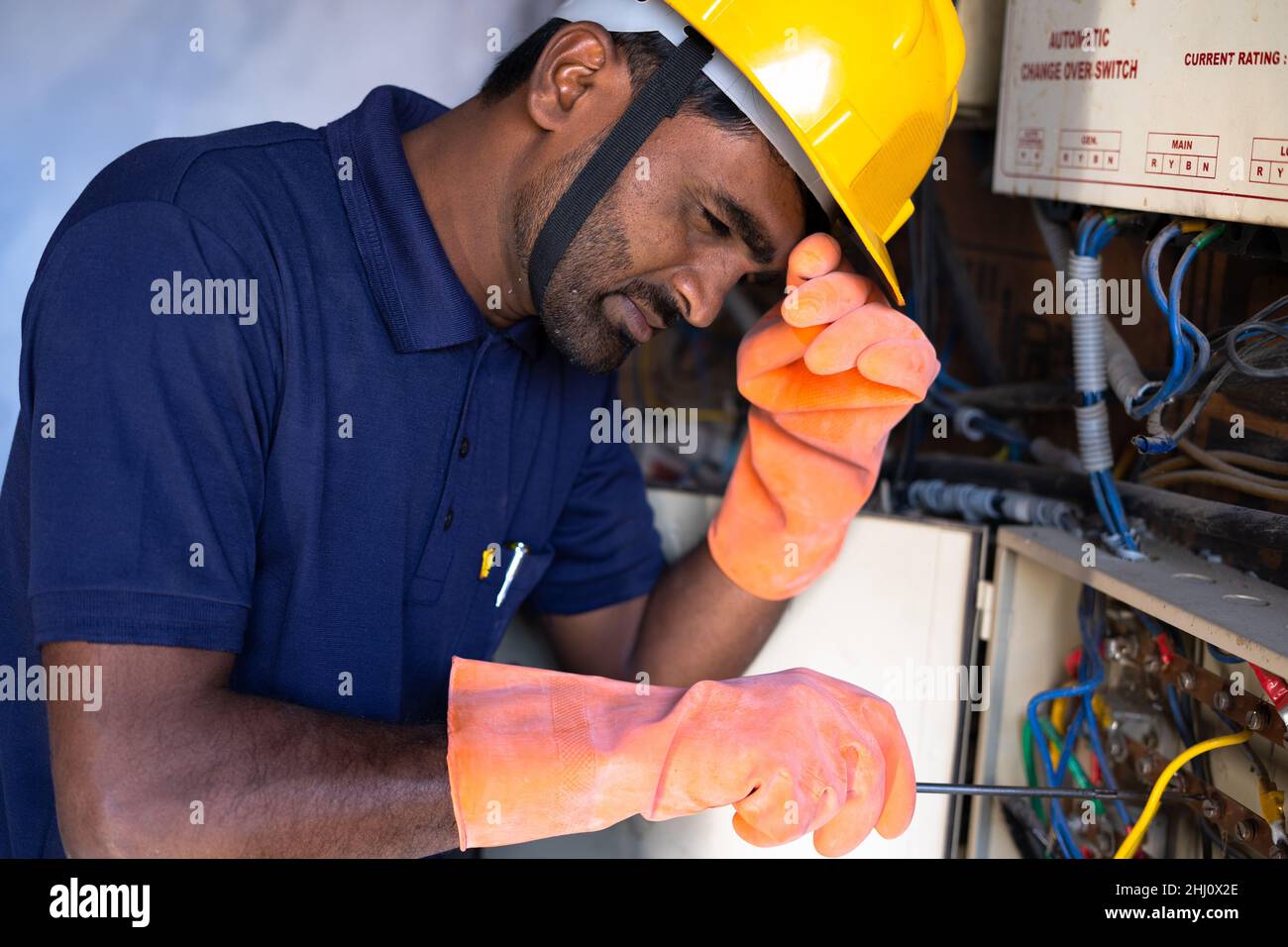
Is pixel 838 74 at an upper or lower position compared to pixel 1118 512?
upper

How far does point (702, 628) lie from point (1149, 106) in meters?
0.71

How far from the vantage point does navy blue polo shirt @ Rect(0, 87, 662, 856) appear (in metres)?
0.88

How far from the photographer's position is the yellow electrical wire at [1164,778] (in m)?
0.96

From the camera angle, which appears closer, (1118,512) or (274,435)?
(274,435)

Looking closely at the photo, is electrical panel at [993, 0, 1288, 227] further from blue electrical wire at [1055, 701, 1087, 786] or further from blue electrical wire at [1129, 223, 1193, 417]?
blue electrical wire at [1055, 701, 1087, 786]

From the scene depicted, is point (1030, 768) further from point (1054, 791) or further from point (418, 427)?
point (418, 427)

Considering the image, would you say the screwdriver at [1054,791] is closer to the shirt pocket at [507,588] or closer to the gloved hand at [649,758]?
the gloved hand at [649,758]

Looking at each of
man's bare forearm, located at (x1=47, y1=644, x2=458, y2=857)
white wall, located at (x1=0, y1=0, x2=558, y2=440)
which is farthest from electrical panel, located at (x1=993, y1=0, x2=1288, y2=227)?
white wall, located at (x1=0, y1=0, x2=558, y2=440)

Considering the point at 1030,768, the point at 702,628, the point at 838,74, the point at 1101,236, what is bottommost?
the point at 1030,768

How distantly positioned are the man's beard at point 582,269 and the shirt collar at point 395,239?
84mm

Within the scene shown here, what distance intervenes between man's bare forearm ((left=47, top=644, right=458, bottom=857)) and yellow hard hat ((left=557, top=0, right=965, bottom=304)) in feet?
1.98

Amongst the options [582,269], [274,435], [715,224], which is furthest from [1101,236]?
[274,435]

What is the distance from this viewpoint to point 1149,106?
1031 mm

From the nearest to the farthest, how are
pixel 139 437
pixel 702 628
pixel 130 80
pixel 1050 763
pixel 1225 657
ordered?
pixel 139 437
pixel 1225 657
pixel 1050 763
pixel 702 628
pixel 130 80
